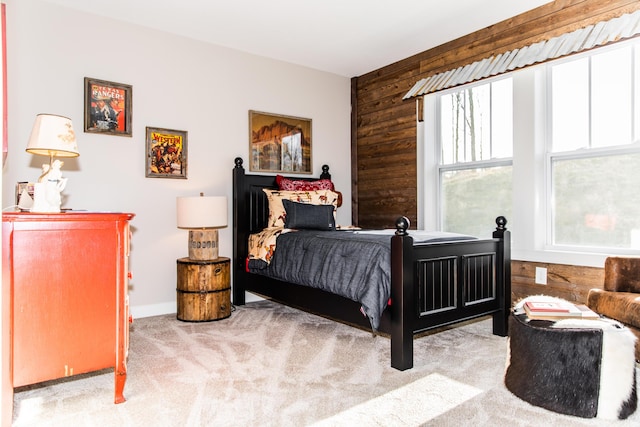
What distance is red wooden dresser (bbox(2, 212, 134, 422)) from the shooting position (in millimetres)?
1782

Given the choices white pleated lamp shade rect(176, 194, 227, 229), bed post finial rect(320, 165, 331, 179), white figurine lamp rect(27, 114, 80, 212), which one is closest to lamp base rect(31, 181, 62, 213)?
white figurine lamp rect(27, 114, 80, 212)

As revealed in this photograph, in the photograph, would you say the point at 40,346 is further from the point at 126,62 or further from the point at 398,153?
the point at 398,153

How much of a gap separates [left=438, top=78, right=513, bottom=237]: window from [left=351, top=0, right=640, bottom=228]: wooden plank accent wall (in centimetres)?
29

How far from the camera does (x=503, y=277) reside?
3.03 metres

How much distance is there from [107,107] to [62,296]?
6.89ft

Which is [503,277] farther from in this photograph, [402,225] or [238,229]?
[238,229]

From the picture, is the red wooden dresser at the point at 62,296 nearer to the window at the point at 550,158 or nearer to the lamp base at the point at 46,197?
the lamp base at the point at 46,197

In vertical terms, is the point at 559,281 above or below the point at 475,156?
below

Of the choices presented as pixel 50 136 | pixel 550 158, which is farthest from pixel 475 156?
pixel 50 136

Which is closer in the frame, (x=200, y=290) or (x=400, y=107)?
(x=200, y=290)

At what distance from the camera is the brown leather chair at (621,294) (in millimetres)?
2285

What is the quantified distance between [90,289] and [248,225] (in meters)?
2.20

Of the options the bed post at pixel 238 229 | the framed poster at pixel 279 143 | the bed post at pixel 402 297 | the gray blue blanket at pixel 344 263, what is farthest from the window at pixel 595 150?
the bed post at pixel 238 229

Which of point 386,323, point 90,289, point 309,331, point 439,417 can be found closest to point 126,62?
point 90,289
